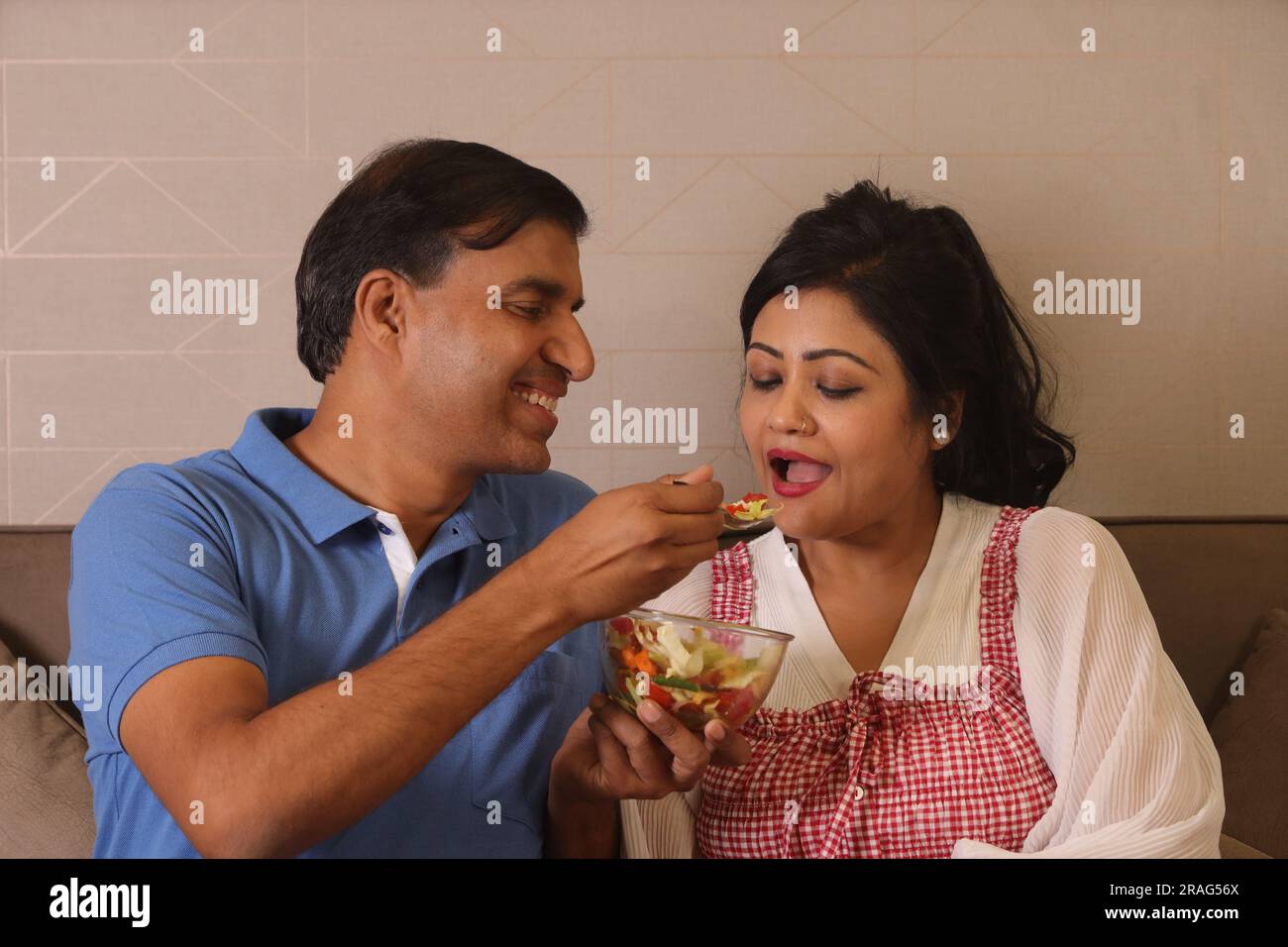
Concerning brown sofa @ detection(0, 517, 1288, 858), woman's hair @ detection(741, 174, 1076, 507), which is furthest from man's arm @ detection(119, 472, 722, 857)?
brown sofa @ detection(0, 517, 1288, 858)

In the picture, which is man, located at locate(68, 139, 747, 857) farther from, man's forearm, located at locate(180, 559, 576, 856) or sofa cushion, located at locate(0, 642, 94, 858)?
sofa cushion, located at locate(0, 642, 94, 858)

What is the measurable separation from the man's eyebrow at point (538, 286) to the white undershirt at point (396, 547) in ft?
1.04

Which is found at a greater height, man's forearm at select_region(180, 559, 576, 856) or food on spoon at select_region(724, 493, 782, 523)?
food on spoon at select_region(724, 493, 782, 523)

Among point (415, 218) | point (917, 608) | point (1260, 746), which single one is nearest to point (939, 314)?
point (917, 608)

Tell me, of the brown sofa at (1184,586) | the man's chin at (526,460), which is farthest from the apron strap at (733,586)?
the brown sofa at (1184,586)

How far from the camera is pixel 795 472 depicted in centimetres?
163

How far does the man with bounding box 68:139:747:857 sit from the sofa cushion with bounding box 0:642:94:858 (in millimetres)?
363

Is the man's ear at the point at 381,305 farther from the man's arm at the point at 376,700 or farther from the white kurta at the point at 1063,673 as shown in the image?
the white kurta at the point at 1063,673

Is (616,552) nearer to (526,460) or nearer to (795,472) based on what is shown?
(526,460)

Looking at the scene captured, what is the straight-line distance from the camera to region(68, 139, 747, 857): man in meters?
1.14

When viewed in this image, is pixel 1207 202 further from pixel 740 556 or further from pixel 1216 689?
pixel 740 556
